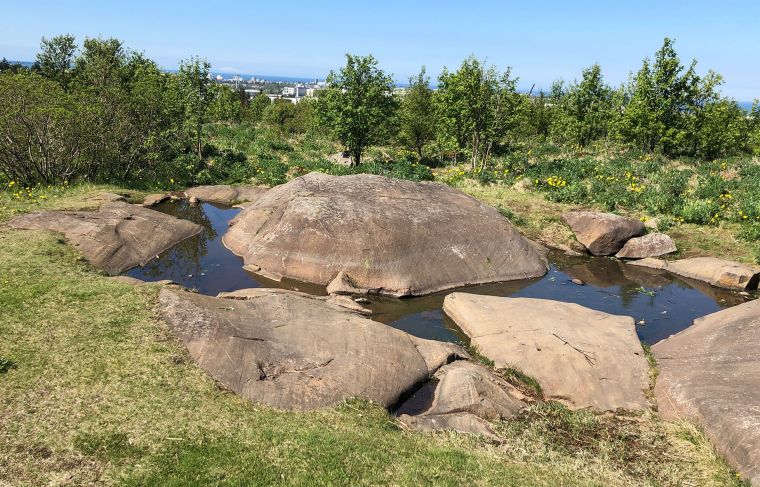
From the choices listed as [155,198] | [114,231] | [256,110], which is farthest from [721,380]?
[256,110]

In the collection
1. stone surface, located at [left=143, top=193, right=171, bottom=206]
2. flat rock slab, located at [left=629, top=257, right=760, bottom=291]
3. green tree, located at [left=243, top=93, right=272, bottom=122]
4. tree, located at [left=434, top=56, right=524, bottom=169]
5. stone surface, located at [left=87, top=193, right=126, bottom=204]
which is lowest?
stone surface, located at [left=143, top=193, right=171, bottom=206]

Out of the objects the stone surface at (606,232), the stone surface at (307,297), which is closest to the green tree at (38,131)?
the stone surface at (307,297)

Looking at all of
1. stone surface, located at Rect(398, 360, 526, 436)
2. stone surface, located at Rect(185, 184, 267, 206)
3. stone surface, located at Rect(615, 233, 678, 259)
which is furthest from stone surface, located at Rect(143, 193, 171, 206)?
stone surface, located at Rect(615, 233, 678, 259)

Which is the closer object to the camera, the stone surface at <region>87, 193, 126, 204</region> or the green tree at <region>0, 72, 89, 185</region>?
the green tree at <region>0, 72, 89, 185</region>

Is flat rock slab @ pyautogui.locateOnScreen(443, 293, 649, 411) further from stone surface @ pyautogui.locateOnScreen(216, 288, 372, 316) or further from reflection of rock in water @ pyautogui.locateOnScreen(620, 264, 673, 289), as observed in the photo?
reflection of rock in water @ pyautogui.locateOnScreen(620, 264, 673, 289)

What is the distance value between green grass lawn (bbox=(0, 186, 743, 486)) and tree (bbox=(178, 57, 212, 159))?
23154 mm

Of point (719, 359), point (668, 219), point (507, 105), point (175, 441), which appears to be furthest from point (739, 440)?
point (507, 105)

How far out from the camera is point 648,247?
23984 mm

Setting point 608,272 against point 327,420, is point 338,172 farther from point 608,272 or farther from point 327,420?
point 327,420

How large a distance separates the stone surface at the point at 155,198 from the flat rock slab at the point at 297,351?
14.1m

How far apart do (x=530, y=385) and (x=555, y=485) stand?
4.19m

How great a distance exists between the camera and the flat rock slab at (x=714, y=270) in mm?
20062

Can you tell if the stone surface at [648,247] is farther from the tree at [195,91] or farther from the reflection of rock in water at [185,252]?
the tree at [195,91]

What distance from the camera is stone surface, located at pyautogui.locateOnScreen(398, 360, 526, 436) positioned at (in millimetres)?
10672
